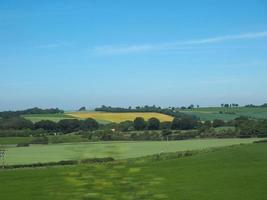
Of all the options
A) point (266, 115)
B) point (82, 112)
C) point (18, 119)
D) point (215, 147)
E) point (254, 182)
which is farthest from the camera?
point (82, 112)

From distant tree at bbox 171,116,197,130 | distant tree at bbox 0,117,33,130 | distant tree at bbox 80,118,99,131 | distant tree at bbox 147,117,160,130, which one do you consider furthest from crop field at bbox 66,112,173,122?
distant tree at bbox 0,117,33,130

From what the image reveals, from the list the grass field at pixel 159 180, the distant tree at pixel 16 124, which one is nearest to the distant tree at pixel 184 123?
the grass field at pixel 159 180

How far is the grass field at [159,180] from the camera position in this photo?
425cm

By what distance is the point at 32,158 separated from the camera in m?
55.9

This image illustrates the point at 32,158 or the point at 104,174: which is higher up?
the point at 104,174

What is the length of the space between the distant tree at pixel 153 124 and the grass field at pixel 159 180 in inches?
903

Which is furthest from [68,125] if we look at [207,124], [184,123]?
[207,124]

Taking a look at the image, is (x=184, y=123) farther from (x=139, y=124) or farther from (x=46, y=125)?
(x=46, y=125)

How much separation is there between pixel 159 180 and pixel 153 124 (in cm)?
7994

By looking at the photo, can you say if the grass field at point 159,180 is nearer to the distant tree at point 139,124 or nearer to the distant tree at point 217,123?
the distant tree at point 217,123

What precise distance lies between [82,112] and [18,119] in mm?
18902

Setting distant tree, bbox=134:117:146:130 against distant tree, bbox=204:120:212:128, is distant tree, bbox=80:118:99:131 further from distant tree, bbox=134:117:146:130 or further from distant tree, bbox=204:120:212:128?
distant tree, bbox=204:120:212:128

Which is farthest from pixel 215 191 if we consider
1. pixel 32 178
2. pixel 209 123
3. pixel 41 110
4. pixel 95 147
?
pixel 41 110

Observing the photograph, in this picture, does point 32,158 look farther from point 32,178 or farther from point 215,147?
point 215,147
